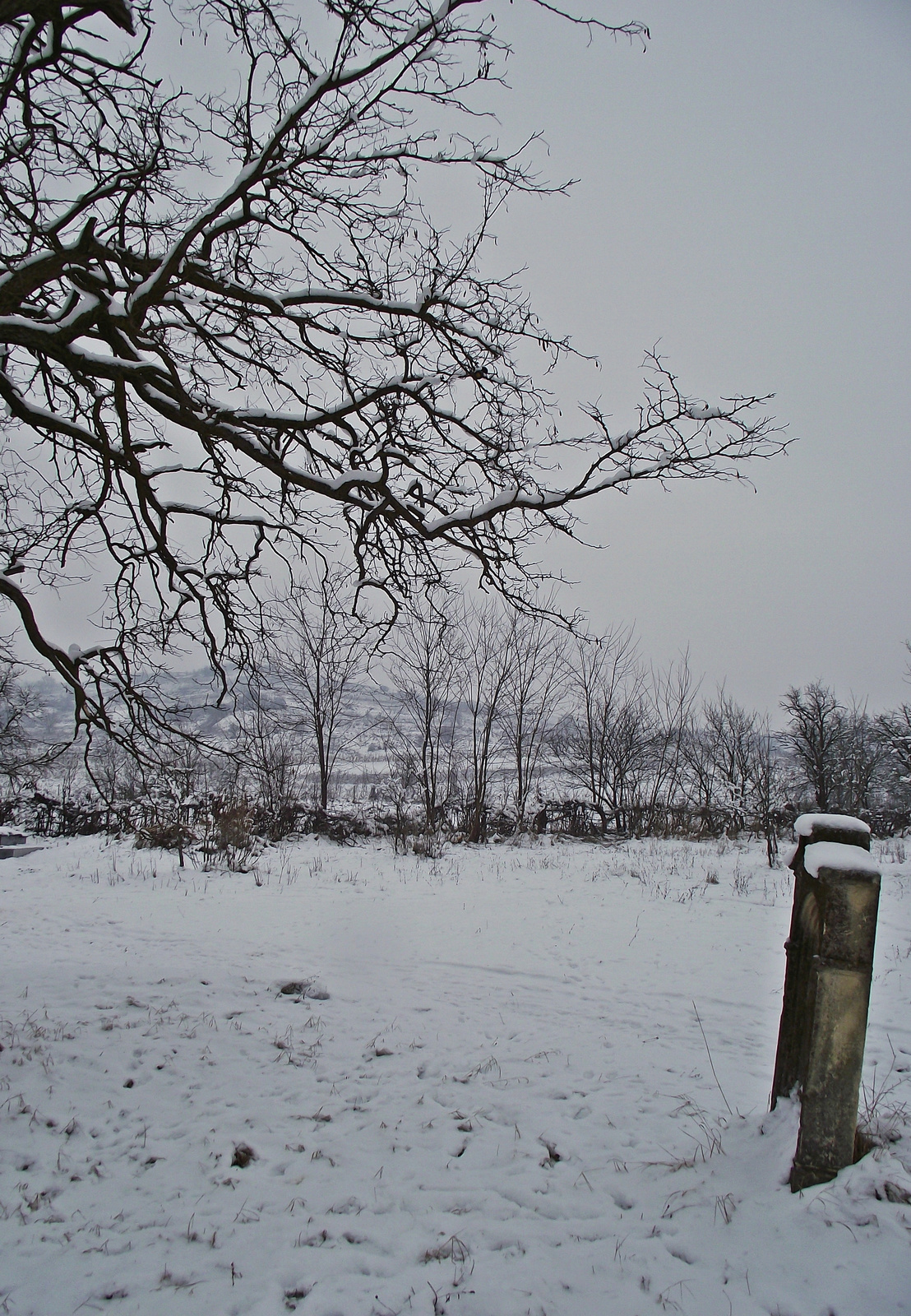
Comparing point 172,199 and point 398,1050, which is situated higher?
point 172,199

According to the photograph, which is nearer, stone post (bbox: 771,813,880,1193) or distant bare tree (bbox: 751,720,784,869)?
stone post (bbox: 771,813,880,1193)

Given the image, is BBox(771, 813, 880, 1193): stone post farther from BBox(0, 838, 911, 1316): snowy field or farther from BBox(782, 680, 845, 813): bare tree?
BBox(782, 680, 845, 813): bare tree

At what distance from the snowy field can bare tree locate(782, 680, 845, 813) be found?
1233 centimetres

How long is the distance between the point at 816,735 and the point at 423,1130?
63.0 feet

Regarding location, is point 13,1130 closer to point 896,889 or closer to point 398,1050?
point 398,1050

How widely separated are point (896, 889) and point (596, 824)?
9612 millimetres

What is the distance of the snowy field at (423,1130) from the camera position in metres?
1.86

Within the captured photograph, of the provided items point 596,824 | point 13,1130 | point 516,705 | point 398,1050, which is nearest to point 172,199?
point 13,1130

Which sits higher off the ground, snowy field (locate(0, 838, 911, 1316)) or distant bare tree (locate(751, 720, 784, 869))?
distant bare tree (locate(751, 720, 784, 869))

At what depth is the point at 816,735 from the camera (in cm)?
1828

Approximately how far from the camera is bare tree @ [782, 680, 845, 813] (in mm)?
17312

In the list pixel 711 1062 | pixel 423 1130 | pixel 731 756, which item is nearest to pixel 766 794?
pixel 731 756

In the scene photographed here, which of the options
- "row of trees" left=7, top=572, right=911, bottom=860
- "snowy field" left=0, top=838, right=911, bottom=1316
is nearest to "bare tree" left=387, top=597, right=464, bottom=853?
"row of trees" left=7, top=572, right=911, bottom=860

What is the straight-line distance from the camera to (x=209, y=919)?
23.0ft
